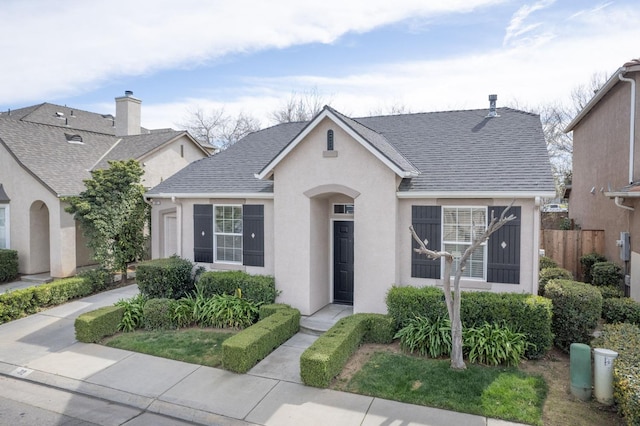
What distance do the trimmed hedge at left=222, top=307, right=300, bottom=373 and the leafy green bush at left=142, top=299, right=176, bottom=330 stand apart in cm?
264

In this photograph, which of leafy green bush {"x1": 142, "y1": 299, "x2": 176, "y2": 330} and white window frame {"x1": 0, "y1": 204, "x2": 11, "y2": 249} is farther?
white window frame {"x1": 0, "y1": 204, "x2": 11, "y2": 249}

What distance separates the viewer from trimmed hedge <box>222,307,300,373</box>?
771 cm

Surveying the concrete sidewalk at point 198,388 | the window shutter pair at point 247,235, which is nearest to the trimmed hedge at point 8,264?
the concrete sidewalk at point 198,388

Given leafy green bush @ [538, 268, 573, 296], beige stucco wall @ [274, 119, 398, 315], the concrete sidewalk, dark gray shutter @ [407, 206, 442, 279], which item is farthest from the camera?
leafy green bush @ [538, 268, 573, 296]

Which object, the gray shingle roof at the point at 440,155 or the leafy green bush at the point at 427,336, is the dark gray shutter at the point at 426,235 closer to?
the gray shingle roof at the point at 440,155

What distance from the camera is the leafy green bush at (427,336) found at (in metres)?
8.16

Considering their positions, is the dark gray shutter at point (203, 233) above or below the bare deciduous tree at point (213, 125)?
below

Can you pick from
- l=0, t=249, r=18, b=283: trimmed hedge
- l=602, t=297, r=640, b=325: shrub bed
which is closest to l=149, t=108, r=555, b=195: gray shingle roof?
l=602, t=297, r=640, b=325: shrub bed

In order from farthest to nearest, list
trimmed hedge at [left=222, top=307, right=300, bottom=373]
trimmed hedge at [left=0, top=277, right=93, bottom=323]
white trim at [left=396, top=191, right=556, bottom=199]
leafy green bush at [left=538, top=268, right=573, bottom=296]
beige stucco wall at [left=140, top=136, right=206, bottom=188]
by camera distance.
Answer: beige stucco wall at [left=140, top=136, right=206, bottom=188] → trimmed hedge at [left=0, top=277, right=93, bottom=323] → leafy green bush at [left=538, top=268, right=573, bottom=296] → white trim at [left=396, top=191, right=556, bottom=199] → trimmed hedge at [left=222, top=307, right=300, bottom=373]

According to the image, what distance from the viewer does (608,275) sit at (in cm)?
1153

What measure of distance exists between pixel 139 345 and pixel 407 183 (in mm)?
7186

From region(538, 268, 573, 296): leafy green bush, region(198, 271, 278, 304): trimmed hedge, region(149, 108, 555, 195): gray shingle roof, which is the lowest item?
region(198, 271, 278, 304): trimmed hedge

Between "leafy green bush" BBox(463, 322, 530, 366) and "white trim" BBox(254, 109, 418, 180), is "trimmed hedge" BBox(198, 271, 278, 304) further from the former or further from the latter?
"leafy green bush" BBox(463, 322, 530, 366)

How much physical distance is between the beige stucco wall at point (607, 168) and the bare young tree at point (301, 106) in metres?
22.7
